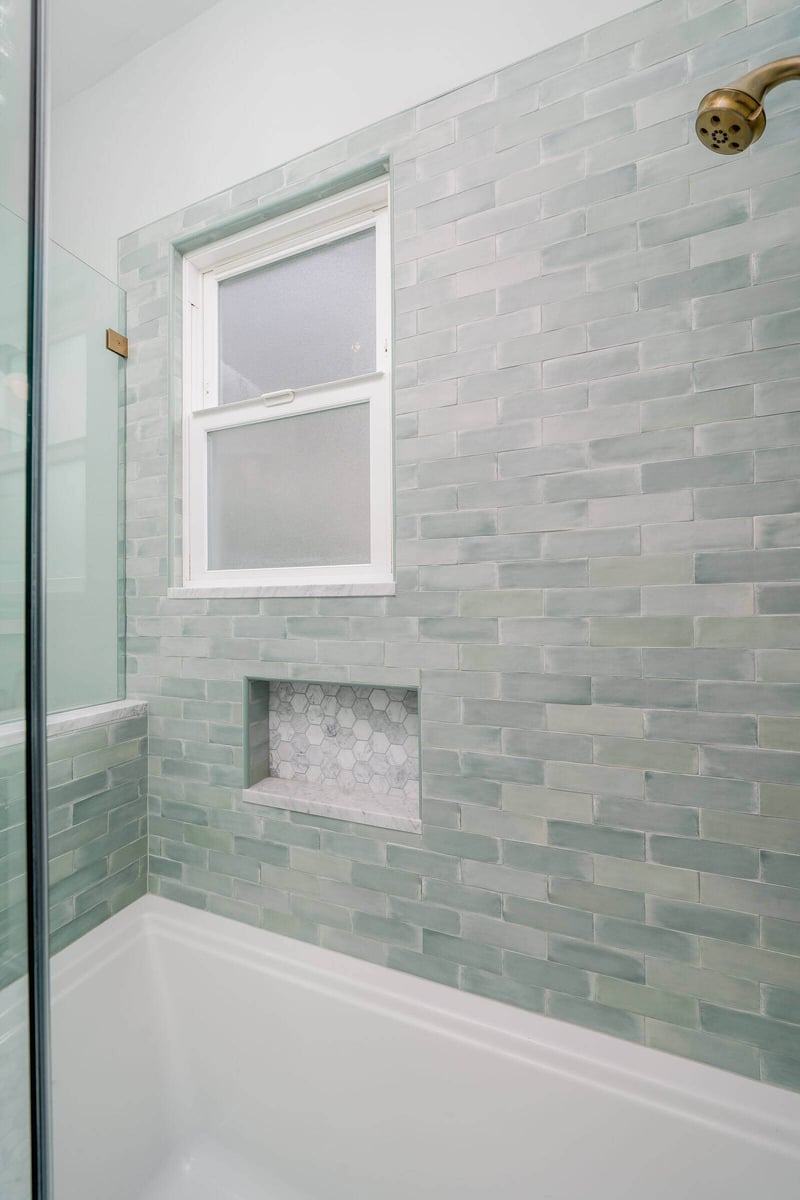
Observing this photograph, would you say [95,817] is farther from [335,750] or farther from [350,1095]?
[350,1095]

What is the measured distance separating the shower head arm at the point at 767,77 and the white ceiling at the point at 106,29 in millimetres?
1731

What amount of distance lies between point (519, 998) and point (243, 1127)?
701 millimetres

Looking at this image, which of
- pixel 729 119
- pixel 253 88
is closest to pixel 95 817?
pixel 729 119

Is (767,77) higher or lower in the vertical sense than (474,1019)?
higher

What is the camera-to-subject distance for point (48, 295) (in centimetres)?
44

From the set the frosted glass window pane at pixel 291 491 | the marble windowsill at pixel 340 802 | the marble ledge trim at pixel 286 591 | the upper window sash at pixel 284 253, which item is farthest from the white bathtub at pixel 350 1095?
the upper window sash at pixel 284 253

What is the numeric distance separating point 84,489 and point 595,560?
4.87 ft

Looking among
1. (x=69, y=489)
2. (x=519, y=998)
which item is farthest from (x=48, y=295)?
(x=519, y=998)

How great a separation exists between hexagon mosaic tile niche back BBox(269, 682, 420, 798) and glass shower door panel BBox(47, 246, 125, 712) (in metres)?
0.57

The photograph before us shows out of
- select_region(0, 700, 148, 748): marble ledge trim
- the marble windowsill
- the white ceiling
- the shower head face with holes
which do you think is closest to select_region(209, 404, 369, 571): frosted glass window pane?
select_region(0, 700, 148, 748): marble ledge trim

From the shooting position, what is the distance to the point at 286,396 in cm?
159

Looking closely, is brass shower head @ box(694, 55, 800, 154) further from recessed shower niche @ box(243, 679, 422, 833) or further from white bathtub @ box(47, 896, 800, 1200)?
white bathtub @ box(47, 896, 800, 1200)

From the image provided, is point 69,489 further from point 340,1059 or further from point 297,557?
point 340,1059

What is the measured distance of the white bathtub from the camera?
3.14 feet
